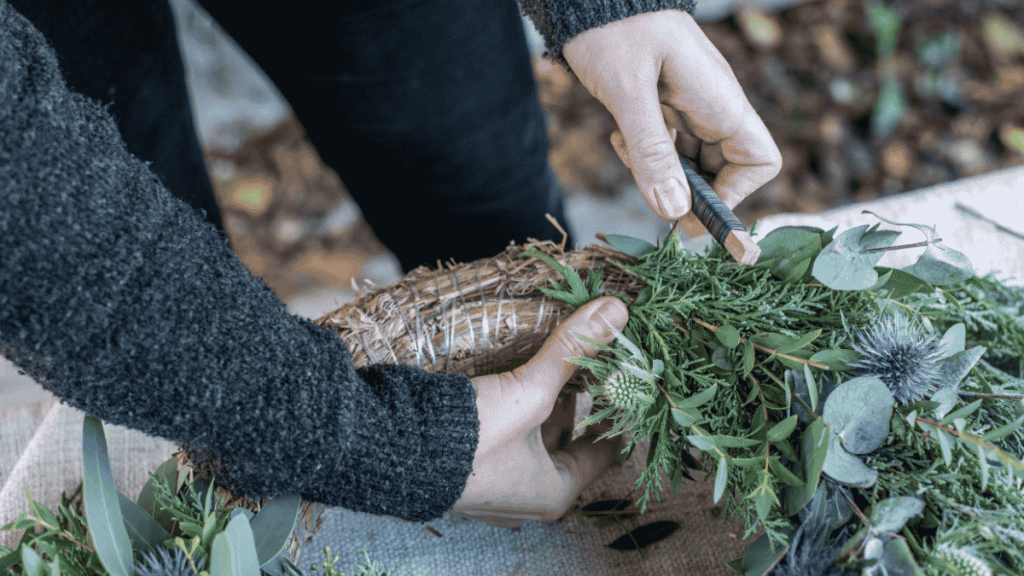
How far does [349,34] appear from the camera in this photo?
0.67 meters

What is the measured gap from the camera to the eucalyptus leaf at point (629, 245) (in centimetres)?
58

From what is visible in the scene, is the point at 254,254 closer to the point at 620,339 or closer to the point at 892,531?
the point at 620,339

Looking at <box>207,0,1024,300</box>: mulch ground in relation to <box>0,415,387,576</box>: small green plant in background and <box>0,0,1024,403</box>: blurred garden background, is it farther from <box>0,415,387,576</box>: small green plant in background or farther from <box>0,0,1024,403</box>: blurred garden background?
<box>0,415,387,576</box>: small green plant in background

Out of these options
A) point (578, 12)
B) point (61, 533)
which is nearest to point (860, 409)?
point (578, 12)

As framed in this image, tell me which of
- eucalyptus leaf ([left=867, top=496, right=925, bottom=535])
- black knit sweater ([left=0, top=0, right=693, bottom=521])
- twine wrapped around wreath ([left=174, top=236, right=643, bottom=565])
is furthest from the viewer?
twine wrapped around wreath ([left=174, top=236, right=643, bottom=565])

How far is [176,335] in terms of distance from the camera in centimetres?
39

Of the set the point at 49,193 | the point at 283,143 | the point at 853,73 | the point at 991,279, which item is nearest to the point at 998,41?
the point at 853,73

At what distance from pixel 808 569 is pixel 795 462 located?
7 centimetres

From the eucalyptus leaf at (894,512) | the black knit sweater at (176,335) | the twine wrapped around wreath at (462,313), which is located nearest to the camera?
the black knit sweater at (176,335)

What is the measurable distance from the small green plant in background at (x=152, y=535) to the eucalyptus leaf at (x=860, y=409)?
0.35 meters

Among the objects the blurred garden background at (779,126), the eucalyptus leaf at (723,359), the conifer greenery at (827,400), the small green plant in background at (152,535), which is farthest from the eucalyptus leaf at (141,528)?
the blurred garden background at (779,126)

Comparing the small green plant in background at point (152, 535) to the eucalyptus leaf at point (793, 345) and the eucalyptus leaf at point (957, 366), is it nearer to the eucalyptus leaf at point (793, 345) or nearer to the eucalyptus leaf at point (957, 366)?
the eucalyptus leaf at point (793, 345)

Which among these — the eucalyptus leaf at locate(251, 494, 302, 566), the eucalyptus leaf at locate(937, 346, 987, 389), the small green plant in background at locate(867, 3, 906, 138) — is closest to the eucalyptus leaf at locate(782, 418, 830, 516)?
the eucalyptus leaf at locate(937, 346, 987, 389)

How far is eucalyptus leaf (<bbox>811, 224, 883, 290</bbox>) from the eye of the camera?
51 centimetres
